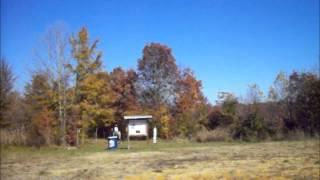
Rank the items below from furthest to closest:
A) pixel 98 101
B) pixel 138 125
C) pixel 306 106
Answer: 1. pixel 306 106
2. pixel 138 125
3. pixel 98 101

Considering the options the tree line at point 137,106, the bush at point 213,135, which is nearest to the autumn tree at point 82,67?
the tree line at point 137,106

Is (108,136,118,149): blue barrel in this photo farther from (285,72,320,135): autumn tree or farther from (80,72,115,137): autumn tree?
(285,72,320,135): autumn tree

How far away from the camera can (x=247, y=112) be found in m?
37.4

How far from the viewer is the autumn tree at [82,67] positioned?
31.4 m

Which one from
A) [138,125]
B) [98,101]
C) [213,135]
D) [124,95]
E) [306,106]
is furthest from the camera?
[213,135]

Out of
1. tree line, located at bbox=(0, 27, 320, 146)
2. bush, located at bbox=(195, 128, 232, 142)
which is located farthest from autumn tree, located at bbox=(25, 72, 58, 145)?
bush, located at bbox=(195, 128, 232, 142)

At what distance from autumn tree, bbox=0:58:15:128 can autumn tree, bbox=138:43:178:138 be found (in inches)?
436

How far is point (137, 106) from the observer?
32.0m

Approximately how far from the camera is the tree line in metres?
30.7

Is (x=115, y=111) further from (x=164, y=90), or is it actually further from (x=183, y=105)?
(x=183, y=105)

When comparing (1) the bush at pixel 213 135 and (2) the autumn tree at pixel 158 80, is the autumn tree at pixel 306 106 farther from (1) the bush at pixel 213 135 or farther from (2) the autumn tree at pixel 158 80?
(2) the autumn tree at pixel 158 80

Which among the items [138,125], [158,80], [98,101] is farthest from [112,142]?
[158,80]

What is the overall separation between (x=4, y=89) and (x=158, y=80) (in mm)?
15418

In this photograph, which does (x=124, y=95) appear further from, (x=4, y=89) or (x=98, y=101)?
(x=4, y=89)
